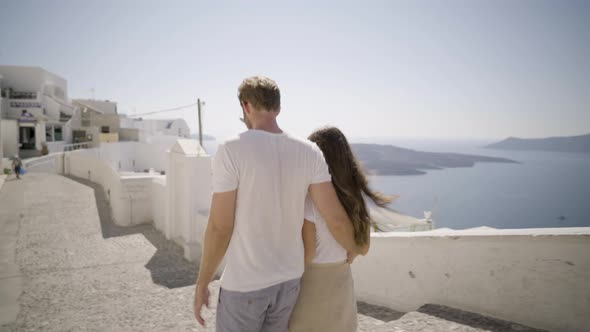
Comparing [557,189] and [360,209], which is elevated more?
[360,209]

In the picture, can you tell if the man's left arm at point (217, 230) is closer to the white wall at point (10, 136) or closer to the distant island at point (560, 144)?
the white wall at point (10, 136)

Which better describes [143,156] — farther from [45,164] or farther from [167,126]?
[167,126]

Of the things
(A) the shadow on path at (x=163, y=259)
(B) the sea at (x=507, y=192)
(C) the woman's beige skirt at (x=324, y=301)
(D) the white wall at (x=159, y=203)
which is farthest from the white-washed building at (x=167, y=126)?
(C) the woman's beige skirt at (x=324, y=301)

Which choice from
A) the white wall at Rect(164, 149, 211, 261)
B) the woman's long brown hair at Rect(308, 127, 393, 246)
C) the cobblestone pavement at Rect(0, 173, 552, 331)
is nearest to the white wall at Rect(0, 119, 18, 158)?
the cobblestone pavement at Rect(0, 173, 552, 331)

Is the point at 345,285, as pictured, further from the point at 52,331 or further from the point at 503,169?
the point at 503,169

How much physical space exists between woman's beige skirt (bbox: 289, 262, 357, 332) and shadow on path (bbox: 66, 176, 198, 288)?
3.93m

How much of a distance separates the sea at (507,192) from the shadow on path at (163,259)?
39.2 m

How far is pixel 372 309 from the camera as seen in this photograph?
12.0 ft

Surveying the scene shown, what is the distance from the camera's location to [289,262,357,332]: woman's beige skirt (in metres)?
1.72

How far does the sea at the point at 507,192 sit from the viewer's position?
64.7 metres

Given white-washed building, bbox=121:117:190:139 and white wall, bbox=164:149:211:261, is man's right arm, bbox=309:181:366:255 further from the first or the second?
white-washed building, bbox=121:117:190:139

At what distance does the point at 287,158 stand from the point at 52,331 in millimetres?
3834

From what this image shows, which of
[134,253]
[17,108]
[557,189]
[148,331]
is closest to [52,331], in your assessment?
[148,331]

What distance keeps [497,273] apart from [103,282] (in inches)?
212
